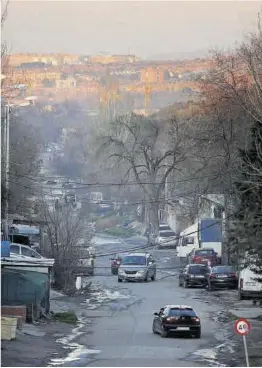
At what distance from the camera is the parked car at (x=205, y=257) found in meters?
68.5

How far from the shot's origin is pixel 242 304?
5209 centimetres

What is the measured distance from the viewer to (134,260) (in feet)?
215

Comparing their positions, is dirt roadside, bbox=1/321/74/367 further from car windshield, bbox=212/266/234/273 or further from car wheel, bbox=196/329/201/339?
car windshield, bbox=212/266/234/273

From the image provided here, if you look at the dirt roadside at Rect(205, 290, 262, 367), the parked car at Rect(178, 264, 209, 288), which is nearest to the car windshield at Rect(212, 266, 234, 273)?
the dirt roadside at Rect(205, 290, 262, 367)

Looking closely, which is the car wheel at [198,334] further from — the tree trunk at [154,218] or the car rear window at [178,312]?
the tree trunk at [154,218]

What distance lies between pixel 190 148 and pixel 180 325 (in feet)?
147

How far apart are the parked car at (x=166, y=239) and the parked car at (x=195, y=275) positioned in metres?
24.3

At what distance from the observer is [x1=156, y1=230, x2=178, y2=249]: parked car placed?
8906 cm

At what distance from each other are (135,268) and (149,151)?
112 feet

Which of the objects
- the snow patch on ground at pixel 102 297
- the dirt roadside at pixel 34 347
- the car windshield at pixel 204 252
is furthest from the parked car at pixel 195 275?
the dirt roadside at pixel 34 347

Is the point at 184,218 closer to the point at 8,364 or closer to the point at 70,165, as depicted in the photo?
the point at 70,165

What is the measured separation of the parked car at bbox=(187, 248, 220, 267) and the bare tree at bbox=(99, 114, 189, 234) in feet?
60.6

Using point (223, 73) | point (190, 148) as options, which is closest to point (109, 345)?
point (223, 73)

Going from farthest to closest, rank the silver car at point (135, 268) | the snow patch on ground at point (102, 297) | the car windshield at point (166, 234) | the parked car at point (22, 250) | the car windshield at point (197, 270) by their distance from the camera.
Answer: the car windshield at point (166, 234), the silver car at point (135, 268), the car windshield at point (197, 270), the snow patch on ground at point (102, 297), the parked car at point (22, 250)
